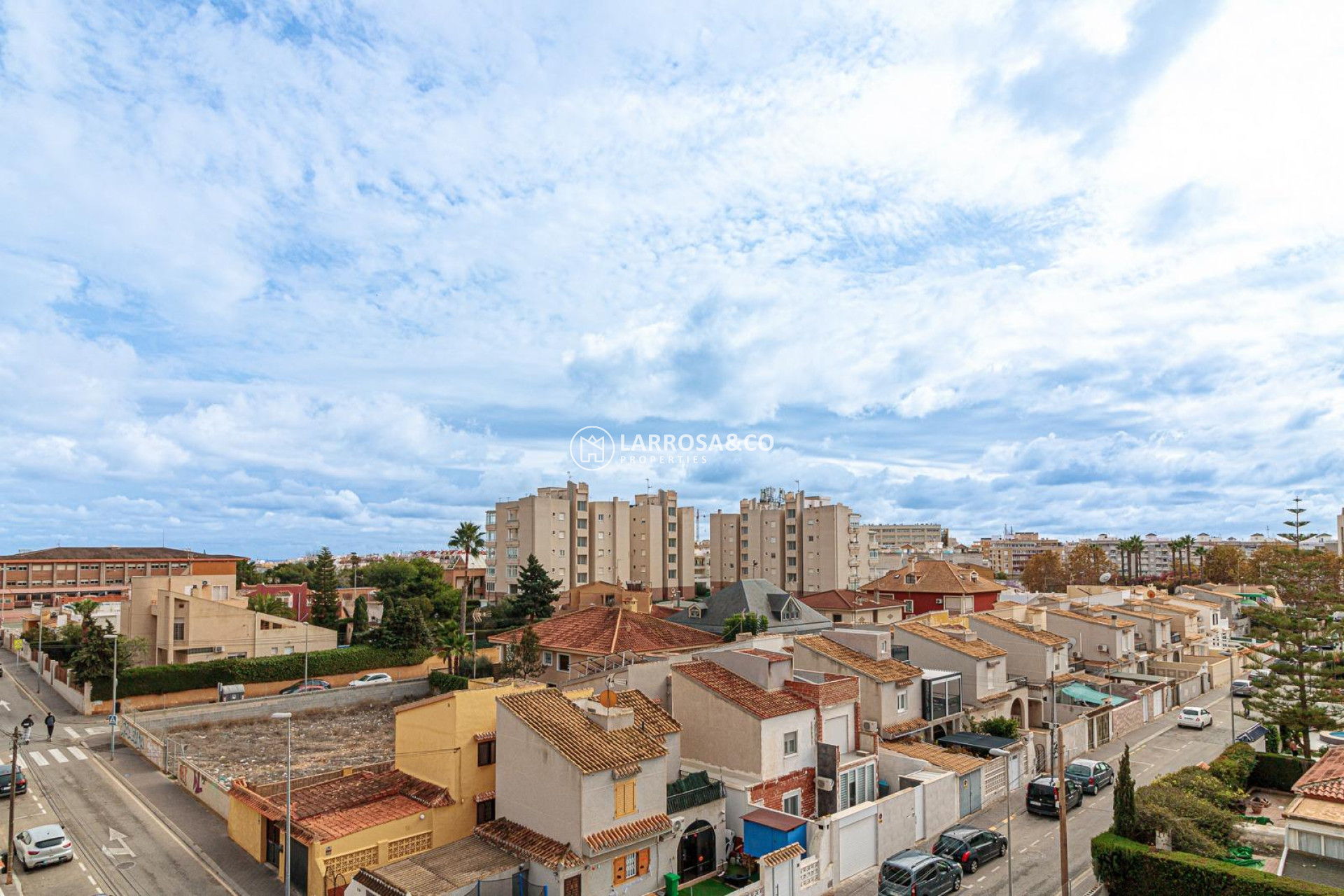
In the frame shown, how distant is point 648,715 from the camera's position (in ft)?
105

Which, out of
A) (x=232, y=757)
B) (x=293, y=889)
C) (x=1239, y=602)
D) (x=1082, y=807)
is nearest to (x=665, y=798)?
(x=293, y=889)

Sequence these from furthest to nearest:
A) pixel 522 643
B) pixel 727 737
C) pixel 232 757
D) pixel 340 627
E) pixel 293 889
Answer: pixel 340 627
pixel 522 643
pixel 232 757
pixel 727 737
pixel 293 889

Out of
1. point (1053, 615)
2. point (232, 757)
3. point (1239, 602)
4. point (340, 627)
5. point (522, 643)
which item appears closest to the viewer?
point (232, 757)

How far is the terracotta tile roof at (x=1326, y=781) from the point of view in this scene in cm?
2738

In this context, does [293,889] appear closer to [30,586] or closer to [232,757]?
[232,757]

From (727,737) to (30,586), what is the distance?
121m

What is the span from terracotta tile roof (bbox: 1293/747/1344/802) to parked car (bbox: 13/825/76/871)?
141 feet

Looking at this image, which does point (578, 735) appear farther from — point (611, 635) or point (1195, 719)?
point (1195, 719)

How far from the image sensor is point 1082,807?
37500mm

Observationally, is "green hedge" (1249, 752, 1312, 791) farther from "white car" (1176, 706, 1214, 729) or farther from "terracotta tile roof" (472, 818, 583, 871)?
"terracotta tile roof" (472, 818, 583, 871)

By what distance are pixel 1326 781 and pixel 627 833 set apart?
24.7 meters

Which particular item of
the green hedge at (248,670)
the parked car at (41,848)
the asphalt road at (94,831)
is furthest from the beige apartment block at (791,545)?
the parked car at (41,848)

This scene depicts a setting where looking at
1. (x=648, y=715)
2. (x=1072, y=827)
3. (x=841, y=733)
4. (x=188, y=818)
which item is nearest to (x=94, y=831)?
Result: (x=188, y=818)

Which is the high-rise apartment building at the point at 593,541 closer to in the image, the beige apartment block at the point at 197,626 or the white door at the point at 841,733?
the beige apartment block at the point at 197,626
